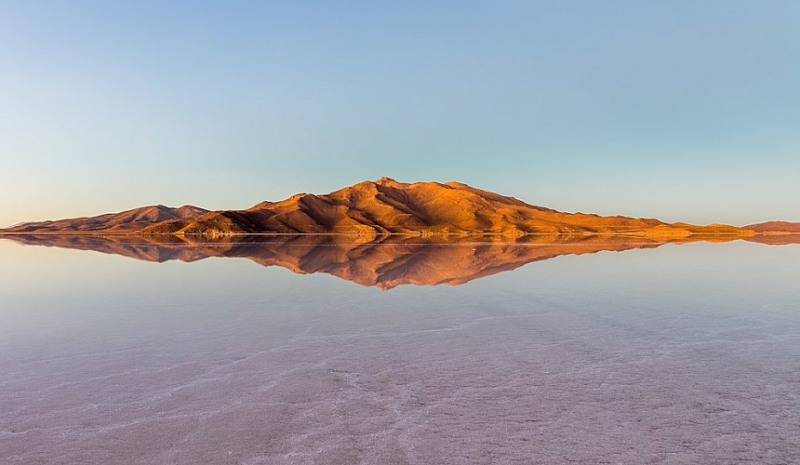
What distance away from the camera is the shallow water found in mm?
5895

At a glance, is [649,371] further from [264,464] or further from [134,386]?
[134,386]

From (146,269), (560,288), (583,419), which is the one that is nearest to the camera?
(583,419)

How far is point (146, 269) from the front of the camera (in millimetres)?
30141

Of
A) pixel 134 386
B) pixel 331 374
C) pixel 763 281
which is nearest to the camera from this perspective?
pixel 134 386

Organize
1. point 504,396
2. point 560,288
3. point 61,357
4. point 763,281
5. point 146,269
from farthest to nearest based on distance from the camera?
point 146,269
point 763,281
point 560,288
point 61,357
point 504,396

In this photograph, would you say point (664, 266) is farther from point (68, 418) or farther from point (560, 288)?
point (68, 418)

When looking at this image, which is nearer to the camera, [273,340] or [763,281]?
[273,340]

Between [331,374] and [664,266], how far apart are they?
28.5 meters

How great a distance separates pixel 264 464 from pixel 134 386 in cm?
405

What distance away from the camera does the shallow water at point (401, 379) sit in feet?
19.3

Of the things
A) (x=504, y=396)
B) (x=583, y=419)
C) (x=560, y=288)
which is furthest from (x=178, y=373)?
(x=560, y=288)

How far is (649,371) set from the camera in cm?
898

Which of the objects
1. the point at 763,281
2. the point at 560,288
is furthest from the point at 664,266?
the point at 560,288

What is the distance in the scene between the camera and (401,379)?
8555 millimetres
